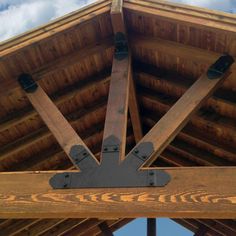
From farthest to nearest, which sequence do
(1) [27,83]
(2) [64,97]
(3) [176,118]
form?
(2) [64,97] < (1) [27,83] < (3) [176,118]

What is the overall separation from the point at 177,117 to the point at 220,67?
0.84 m

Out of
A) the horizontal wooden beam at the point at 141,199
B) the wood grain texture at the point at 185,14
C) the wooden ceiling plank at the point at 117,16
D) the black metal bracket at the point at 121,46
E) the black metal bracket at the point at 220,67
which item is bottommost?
the horizontal wooden beam at the point at 141,199

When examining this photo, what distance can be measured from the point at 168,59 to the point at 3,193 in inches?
101

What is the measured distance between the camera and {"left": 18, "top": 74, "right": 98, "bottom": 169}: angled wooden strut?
11.1ft

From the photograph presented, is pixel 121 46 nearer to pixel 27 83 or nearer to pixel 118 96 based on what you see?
pixel 118 96

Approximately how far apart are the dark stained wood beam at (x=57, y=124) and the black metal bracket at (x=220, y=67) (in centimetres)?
154

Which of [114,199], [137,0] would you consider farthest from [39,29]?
[114,199]

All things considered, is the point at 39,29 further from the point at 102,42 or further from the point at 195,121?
the point at 195,121

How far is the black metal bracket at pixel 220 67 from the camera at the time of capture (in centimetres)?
395

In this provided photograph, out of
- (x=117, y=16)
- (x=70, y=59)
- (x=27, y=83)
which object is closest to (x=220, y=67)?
(x=117, y=16)

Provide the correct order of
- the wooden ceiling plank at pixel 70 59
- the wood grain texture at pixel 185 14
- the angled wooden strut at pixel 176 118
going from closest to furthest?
the angled wooden strut at pixel 176 118 < the wood grain texture at pixel 185 14 < the wooden ceiling plank at pixel 70 59

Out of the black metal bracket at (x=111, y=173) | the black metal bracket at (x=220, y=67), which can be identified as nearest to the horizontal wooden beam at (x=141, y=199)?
the black metal bracket at (x=111, y=173)

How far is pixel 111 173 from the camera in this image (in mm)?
3180

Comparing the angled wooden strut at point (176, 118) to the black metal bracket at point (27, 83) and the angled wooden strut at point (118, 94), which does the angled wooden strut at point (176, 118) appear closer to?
the angled wooden strut at point (118, 94)
